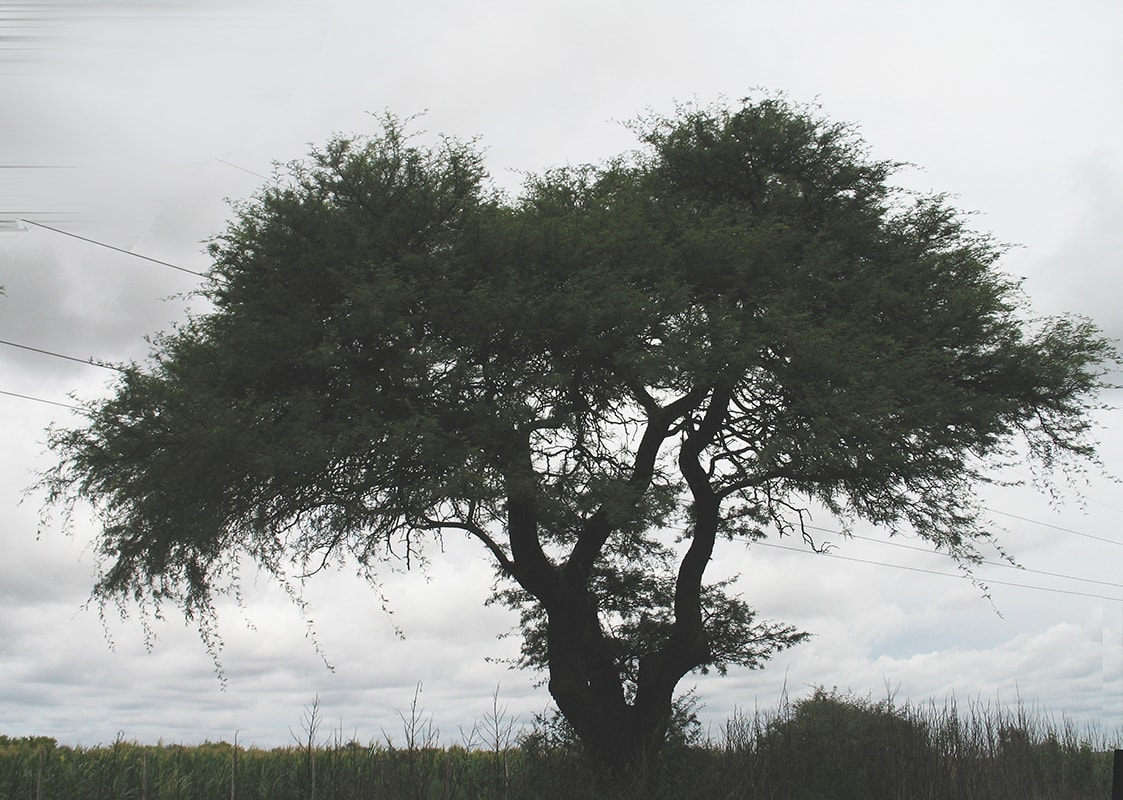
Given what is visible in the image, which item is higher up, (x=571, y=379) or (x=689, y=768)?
(x=571, y=379)

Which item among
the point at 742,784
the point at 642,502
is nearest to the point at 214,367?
the point at 642,502

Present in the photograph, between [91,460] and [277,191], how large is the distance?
18.3 ft

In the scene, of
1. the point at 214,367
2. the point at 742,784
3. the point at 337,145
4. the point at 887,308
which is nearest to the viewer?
the point at 742,784

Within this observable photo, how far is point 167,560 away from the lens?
737 inches

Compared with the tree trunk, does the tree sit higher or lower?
A: higher

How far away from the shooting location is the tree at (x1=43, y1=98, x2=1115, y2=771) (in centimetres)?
1728

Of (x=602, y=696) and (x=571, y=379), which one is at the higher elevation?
(x=571, y=379)

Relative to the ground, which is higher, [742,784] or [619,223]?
[619,223]

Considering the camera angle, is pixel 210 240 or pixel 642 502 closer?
pixel 642 502

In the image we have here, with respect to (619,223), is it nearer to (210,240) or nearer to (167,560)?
(210,240)

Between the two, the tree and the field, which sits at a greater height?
the tree

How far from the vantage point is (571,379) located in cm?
1855

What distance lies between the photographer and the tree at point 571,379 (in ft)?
56.7

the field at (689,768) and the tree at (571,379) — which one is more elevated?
the tree at (571,379)
